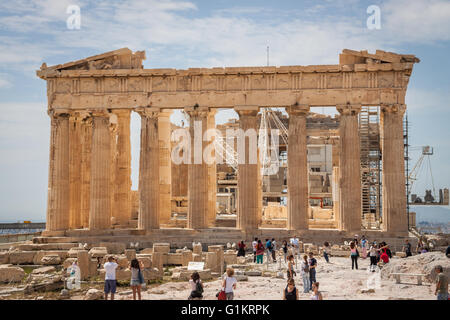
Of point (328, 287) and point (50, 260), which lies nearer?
point (328, 287)

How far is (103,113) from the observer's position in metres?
38.0

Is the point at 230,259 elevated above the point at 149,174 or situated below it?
below

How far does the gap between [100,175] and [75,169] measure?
10.1ft

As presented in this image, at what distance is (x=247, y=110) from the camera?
1441 inches

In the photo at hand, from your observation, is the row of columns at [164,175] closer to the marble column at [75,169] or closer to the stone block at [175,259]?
the marble column at [75,169]

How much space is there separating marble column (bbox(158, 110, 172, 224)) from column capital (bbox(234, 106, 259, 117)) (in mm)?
6229

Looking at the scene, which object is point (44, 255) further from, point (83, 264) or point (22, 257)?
point (83, 264)

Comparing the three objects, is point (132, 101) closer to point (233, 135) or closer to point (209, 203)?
point (209, 203)

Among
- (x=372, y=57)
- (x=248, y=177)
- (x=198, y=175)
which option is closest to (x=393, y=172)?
(x=372, y=57)

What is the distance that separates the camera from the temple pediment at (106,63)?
125 ft

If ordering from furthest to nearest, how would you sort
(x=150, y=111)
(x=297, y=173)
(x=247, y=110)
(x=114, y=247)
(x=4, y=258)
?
(x=150, y=111) < (x=247, y=110) < (x=297, y=173) < (x=114, y=247) < (x=4, y=258)

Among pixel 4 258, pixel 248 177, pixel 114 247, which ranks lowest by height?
pixel 4 258

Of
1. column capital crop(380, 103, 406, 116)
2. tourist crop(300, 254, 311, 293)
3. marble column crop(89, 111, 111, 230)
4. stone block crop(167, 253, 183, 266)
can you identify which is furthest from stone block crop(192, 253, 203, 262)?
column capital crop(380, 103, 406, 116)

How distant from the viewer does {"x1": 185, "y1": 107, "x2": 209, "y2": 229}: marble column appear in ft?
121
